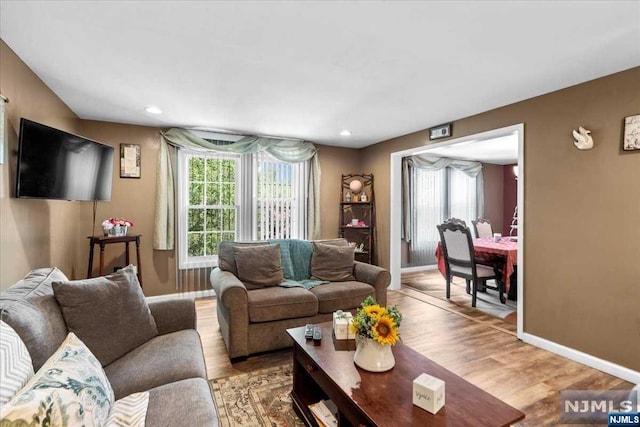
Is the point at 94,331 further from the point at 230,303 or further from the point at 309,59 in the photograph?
the point at 309,59

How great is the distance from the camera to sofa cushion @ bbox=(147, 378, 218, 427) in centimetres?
115

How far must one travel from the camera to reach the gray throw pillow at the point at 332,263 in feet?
10.9

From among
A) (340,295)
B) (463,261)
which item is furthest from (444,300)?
(340,295)

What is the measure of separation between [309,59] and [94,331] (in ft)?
6.98

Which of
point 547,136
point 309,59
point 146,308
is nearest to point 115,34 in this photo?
point 309,59

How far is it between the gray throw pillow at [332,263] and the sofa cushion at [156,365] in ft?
5.50

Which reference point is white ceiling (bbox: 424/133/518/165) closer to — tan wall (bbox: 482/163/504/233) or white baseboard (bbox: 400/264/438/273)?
tan wall (bbox: 482/163/504/233)

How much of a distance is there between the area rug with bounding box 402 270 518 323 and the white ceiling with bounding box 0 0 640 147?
96.1 inches

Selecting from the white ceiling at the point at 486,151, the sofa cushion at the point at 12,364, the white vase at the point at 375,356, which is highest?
the white ceiling at the point at 486,151

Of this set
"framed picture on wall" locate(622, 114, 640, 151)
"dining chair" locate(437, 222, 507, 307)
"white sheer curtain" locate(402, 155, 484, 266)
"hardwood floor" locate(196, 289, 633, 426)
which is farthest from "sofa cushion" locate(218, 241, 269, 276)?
"white sheer curtain" locate(402, 155, 484, 266)

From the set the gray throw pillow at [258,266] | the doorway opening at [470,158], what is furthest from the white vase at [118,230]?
the doorway opening at [470,158]

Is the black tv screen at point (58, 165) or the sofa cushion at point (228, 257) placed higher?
the black tv screen at point (58, 165)

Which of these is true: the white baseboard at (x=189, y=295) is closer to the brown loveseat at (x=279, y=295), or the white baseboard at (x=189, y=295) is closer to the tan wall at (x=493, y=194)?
the brown loveseat at (x=279, y=295)

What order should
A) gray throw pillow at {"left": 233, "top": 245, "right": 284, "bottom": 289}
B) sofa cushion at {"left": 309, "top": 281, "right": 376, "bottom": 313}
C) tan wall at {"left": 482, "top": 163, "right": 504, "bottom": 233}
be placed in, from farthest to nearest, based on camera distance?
tan wall at {"left": 482, "top": 163, "right": 504, "bottom": 233}
gray throw pillow at {"left": 233, "top": 245, "right": 284, "bottom": 289}
sofa cushion at {"left": 309, "top": 281, "right": 376, "bottom": 313}
